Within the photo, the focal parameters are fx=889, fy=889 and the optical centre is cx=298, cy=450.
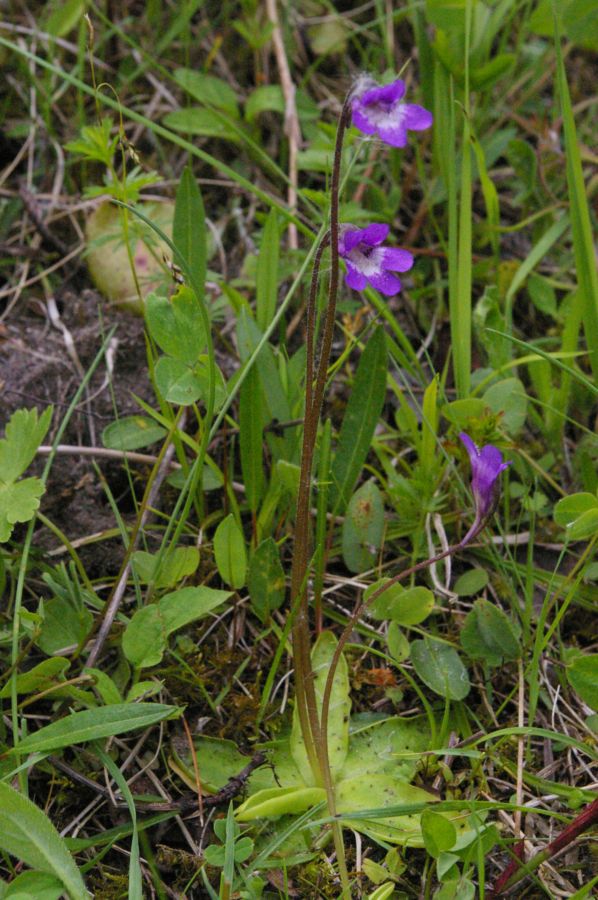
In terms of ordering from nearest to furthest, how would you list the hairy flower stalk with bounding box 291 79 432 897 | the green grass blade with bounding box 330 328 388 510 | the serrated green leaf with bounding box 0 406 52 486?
the hairy flower stalk with bounding box 291 79 432 897 < the serrated green leaf with bounding box 0 406 52 486 < the green grass blade with bounding box 330 328 388 510

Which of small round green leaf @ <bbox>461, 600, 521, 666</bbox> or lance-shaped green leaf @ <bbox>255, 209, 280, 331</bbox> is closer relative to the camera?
small round green leaf @ <bbox>461, 600, 521, 666</bbox>

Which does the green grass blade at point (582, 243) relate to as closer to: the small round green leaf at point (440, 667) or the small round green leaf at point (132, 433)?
the small round green leaf at point (440, 667)

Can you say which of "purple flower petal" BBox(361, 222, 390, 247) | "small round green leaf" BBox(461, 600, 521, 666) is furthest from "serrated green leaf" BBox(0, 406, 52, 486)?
"small round green leaf" BBox(461, 600, 521, 666)

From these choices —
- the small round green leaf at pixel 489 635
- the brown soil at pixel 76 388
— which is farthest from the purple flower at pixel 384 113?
the small round green leaf at pixel 489 635

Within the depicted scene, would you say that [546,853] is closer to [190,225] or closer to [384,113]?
[384,113]

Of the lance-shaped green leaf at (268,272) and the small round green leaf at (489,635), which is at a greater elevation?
the lance-shaped green leaf at (268,272)

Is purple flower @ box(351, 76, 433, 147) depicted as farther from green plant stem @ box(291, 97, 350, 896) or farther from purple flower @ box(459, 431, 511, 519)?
purple flower @ box(459, 431, 511, 519)

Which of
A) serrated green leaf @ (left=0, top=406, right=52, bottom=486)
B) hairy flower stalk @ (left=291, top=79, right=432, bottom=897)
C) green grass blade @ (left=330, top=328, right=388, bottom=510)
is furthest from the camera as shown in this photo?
green grass blade @ (left=330, top=328, right=388, bottom=510)
